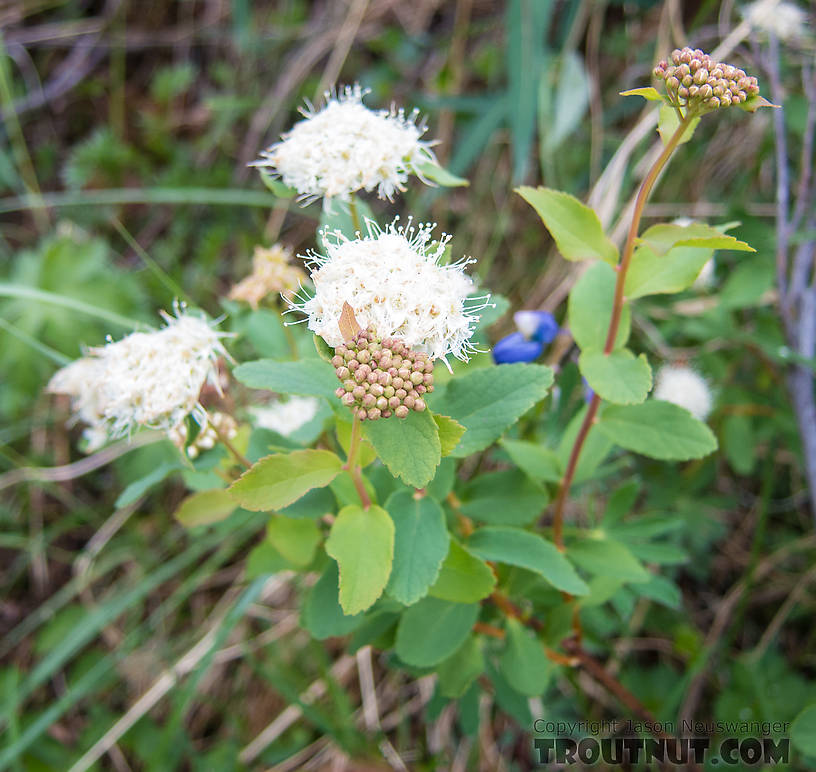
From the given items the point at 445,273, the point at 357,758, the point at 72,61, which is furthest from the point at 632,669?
the point at 72,61

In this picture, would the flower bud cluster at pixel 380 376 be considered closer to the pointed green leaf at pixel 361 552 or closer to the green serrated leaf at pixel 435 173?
the pointed green leaf at pixel 361 552

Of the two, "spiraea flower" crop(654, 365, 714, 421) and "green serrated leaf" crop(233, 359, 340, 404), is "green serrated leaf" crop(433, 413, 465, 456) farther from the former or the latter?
"spiraea flower" crop(654, 365, 714, 421)

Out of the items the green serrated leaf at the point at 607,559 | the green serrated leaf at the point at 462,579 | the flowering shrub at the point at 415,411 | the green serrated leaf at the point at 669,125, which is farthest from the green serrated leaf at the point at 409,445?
the green serrated leaf at the point at 607,559

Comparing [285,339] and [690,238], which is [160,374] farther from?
[690,238]

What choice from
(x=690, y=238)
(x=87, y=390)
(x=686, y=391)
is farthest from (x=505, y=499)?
(x=686, y=391)

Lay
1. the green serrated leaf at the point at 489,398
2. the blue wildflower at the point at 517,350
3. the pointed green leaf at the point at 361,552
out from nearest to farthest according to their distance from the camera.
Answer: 1. the pointed green leaf at the point at 361,552
2. the green serrated leaf at the point at 489,398
3. the blue wildflower at the point at 517,350
